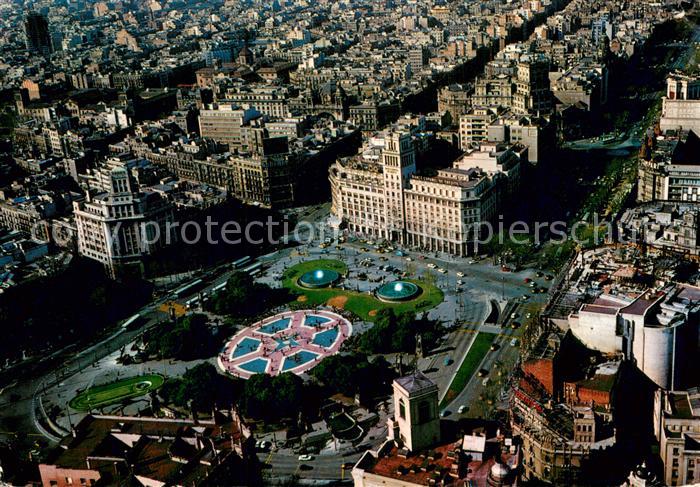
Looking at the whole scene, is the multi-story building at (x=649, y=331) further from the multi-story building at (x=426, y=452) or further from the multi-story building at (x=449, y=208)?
the multi-story building at (x=449, y=208)

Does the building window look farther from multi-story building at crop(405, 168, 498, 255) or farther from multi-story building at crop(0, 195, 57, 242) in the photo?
multi-story building at crop(0, 195, 57, 242)

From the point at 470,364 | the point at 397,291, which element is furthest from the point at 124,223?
the point at 470,364

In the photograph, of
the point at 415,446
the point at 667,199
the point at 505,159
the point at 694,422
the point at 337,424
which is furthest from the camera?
the point at 505,159

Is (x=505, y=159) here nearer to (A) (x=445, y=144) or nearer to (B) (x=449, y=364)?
(A) (x=445, y=144)

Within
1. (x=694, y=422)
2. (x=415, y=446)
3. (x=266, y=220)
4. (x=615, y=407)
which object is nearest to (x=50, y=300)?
(x=266, y=220)

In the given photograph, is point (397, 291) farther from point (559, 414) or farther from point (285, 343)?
point (559, 414)

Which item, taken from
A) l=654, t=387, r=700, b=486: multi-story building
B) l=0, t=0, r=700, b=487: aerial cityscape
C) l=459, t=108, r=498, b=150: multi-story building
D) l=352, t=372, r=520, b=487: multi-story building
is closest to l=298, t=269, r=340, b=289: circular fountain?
l=0, t=0, r=700, b=487: aerial cityscape

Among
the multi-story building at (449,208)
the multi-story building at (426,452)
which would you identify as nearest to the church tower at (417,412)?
the multi-story building at (426,452)
